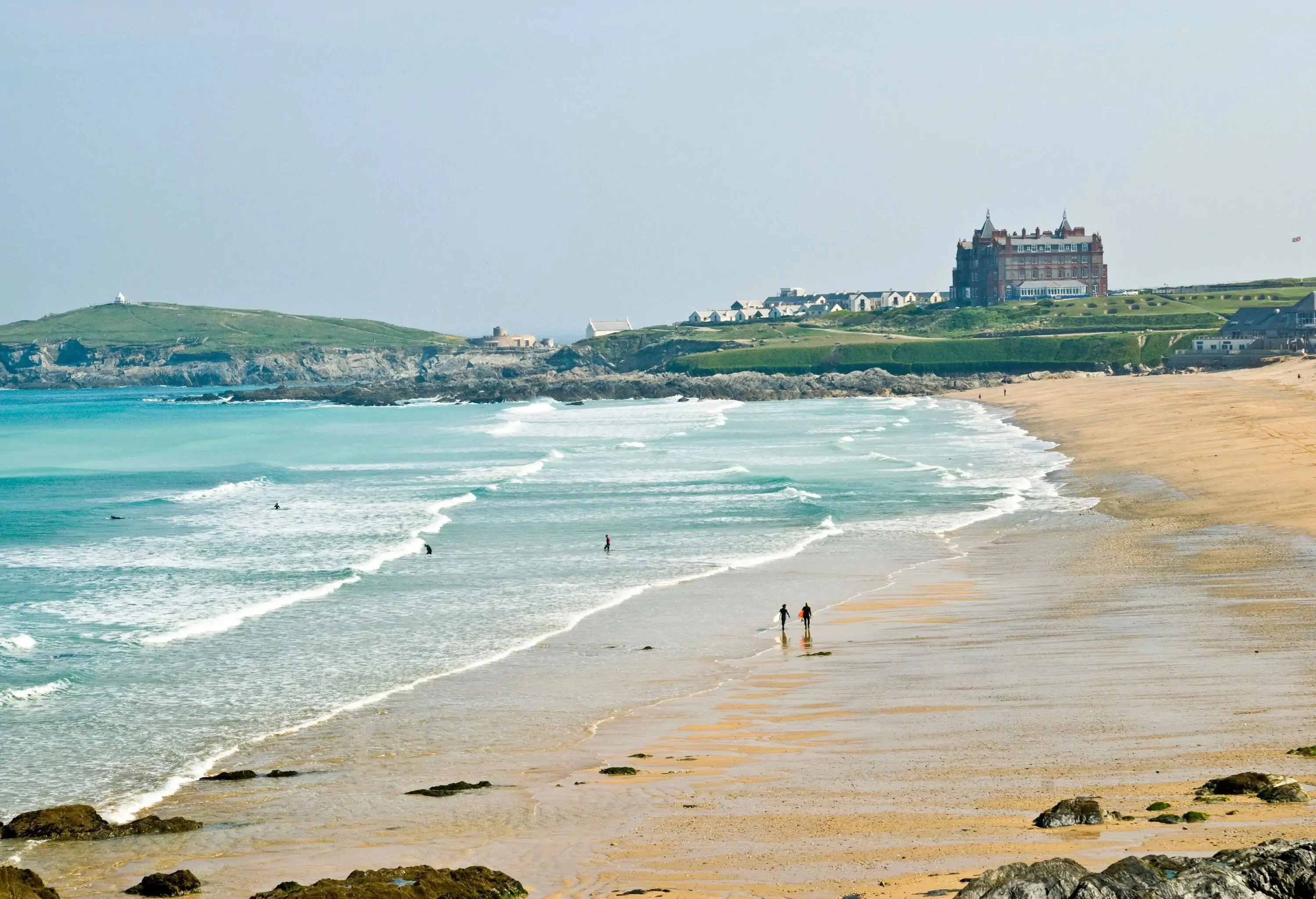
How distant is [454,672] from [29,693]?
7.06 meters

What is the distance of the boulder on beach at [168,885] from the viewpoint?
506 inches

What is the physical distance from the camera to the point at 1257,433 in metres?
53.3

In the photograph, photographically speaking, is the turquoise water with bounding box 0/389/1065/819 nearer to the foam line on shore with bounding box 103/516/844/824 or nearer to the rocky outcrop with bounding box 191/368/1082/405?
the foam line on shore with bounding box 103/516/844/824

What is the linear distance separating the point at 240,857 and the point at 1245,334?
398 feet

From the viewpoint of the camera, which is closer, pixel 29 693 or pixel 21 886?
pixel 21 886

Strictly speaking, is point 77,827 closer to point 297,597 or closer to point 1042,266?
point 297,597

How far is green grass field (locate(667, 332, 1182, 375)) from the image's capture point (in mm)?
126812

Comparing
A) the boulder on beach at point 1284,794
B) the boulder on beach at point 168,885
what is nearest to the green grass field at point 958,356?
the boulder on beach at point 1284,794

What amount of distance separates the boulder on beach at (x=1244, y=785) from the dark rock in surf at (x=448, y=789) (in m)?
8.28

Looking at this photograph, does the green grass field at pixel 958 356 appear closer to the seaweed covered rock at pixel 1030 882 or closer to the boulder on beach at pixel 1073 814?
the boulder on beach at pixel 1073 814

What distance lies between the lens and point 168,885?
507 inches

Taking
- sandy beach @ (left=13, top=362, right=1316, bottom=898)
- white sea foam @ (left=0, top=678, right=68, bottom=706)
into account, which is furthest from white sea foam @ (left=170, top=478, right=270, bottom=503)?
white sea foam @ (left=0, top=678, right=68, bottom=706)

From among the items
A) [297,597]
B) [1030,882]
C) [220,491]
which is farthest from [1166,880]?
[220,491]

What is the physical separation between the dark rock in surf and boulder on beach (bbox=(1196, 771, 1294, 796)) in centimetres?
828
